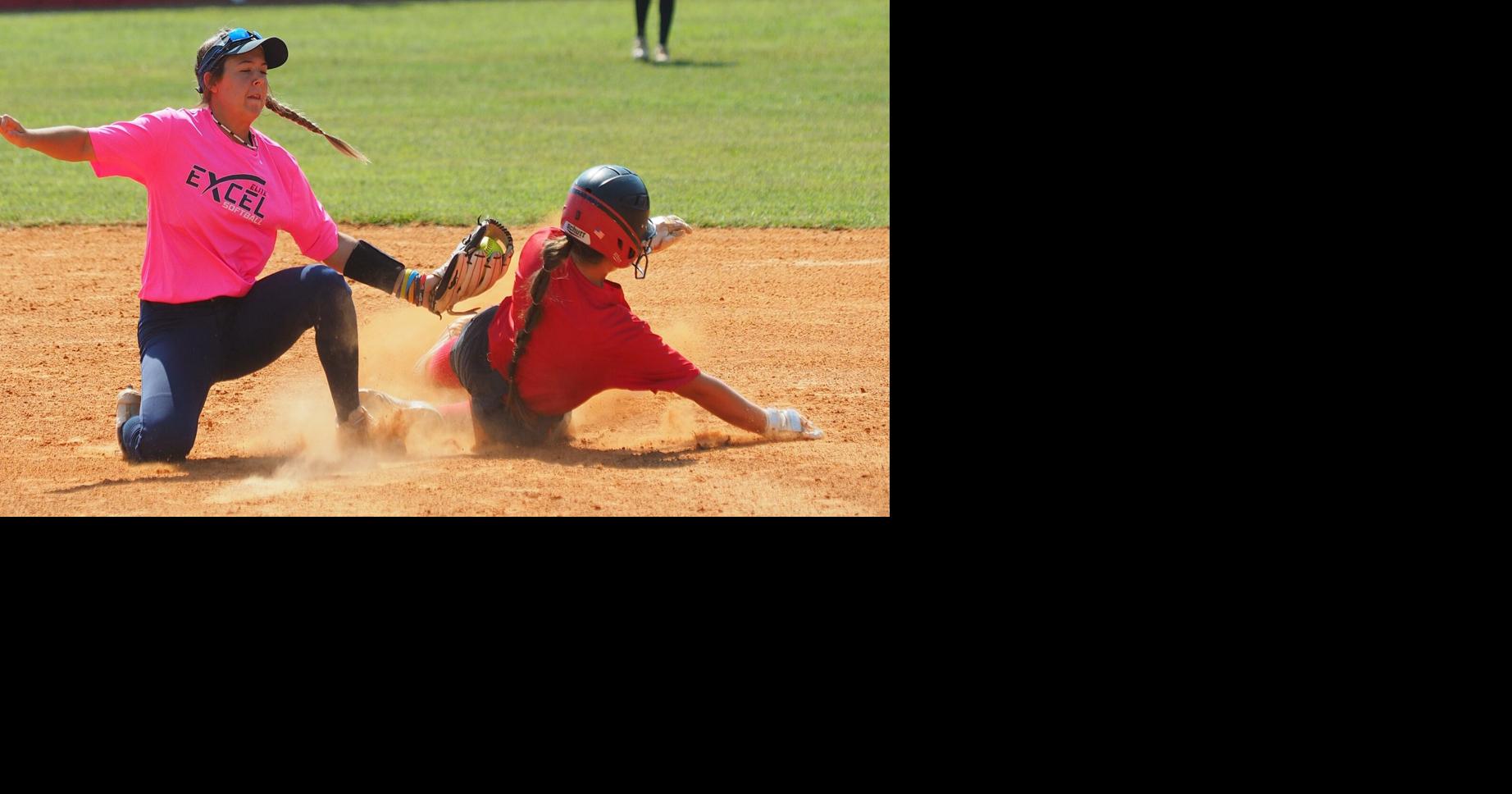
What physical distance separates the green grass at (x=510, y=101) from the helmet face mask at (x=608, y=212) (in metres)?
4.78

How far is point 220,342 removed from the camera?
5.09 meters

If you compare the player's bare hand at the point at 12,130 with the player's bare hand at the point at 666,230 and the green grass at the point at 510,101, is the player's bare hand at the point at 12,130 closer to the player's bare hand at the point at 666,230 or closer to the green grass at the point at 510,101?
the player's bare hand at the point at 666,230

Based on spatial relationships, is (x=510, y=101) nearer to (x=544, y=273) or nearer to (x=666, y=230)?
(x=666, y=230)

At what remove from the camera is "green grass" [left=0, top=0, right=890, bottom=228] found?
10.6 meters

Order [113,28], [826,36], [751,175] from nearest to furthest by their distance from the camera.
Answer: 1. [751,175]
2. [826,36]
3. [113,28]

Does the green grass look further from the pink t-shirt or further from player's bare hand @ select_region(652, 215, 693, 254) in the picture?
player's bare hand @ select_region(652, 215, 693, 254)

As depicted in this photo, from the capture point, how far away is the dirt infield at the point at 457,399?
4.58m

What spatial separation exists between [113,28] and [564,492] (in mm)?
20371

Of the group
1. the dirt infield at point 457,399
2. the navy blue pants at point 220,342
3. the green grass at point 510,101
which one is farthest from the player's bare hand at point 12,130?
the green grass at point 510,101

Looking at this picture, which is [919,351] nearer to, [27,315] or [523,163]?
[27,315]

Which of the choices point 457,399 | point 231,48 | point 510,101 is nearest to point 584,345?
point 457,399

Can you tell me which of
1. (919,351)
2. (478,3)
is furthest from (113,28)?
(919,351)

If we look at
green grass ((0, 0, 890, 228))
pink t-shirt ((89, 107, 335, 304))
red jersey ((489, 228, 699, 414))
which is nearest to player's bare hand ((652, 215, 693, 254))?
red jersey ((489, 228, 699, 414))

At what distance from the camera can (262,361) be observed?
5.19 m
